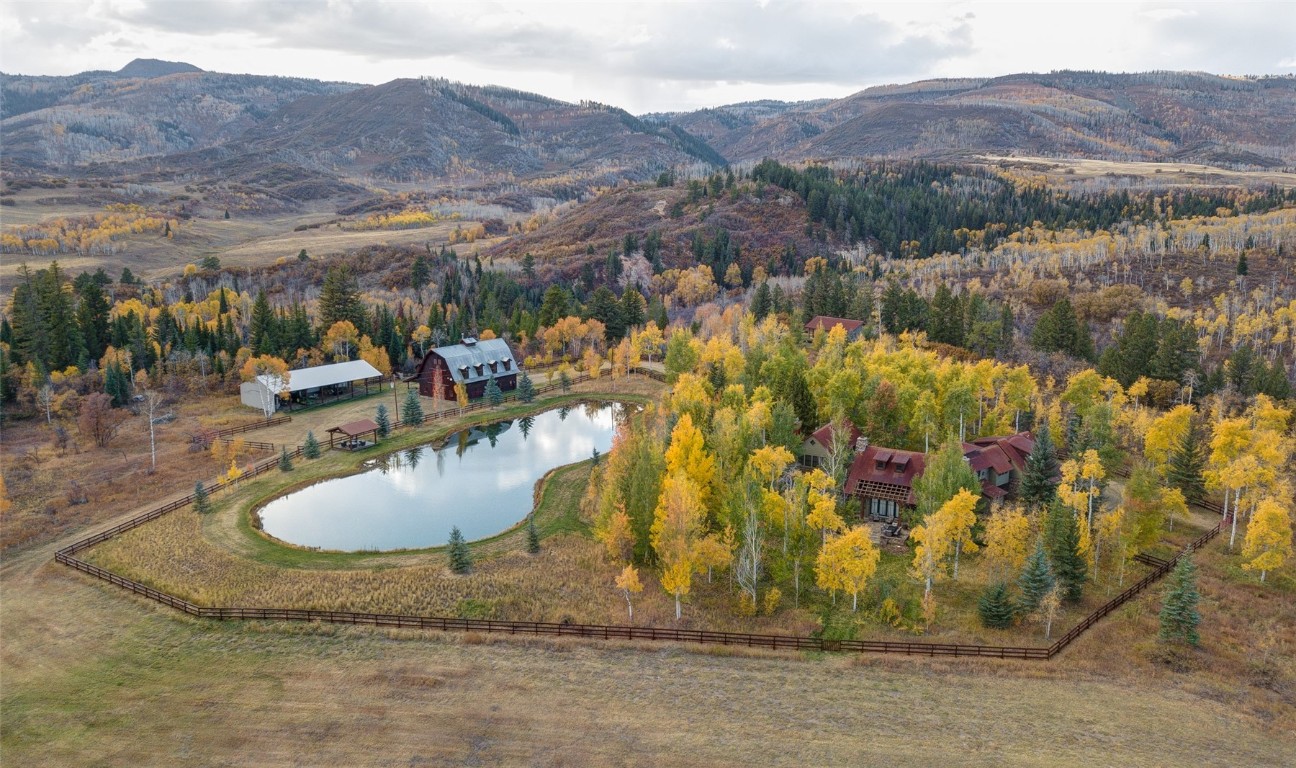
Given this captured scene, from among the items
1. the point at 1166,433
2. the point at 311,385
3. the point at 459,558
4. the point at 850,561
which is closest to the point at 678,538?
the point at 850,561

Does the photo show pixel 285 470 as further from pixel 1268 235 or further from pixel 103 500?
pixel 1268 235

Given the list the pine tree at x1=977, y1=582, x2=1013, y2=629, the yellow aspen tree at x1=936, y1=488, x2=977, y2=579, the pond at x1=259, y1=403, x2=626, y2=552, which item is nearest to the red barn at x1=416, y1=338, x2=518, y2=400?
the pond at x1=259, y1=403, x2=626, y2=552

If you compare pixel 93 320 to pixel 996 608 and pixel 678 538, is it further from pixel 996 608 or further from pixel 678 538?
pixel 996 608

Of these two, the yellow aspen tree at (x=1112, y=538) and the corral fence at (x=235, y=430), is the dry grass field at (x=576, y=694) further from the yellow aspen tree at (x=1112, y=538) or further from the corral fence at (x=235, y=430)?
the corral fence at (x=235, y=430)

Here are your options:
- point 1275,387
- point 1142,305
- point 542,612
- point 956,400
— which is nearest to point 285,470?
point 542,612

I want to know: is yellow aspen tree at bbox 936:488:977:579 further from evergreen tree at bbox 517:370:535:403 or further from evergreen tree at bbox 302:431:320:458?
evergreen tree at bbox 517:370:535:403

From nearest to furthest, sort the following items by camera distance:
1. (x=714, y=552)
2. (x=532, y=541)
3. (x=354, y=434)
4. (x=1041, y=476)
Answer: (x=714, y=552) → (x=532, y=541) → (x=1041, y=476) → (x=354, y=434)

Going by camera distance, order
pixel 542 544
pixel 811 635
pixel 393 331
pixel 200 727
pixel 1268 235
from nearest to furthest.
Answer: pixel 200 727, pixel 811 635, pixel 542 544, pixel 393 331, pixel 1268 235
